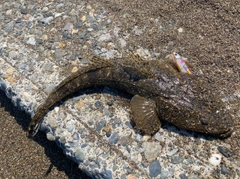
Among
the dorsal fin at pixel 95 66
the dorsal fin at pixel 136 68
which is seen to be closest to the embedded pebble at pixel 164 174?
the dorsal fin at pixel 136 68

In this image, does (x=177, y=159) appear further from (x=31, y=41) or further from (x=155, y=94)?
(x=31, y=41)

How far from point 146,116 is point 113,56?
135 cm

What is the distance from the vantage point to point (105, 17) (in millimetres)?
5406

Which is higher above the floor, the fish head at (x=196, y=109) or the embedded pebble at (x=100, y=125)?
the fish head at (x=196, y=109)

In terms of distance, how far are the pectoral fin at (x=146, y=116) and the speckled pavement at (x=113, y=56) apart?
0.13 meters

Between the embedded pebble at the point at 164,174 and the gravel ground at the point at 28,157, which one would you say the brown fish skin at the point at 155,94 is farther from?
the embedded pebble at the point at 164,174

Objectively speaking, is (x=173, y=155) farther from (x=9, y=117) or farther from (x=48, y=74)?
(x=9, y=117)

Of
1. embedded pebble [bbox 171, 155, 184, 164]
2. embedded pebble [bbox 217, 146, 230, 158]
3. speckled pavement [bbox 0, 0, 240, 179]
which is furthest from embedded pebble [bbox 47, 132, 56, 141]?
embedded pebble [bbox 217, 146, 230, 158]

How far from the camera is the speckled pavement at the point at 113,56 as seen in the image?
12.8 feet

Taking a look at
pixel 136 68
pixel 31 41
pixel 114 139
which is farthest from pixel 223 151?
pixel 31 41

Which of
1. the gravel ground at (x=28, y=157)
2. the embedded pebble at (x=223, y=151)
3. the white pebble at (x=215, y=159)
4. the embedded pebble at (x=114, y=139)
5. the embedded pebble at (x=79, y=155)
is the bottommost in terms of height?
the gravel ground at (x=28, y=157)

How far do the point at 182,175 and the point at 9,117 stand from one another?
119 inches

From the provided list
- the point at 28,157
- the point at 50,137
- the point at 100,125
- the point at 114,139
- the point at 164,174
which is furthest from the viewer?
the point at 28,157

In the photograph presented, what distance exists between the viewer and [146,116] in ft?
13.3
